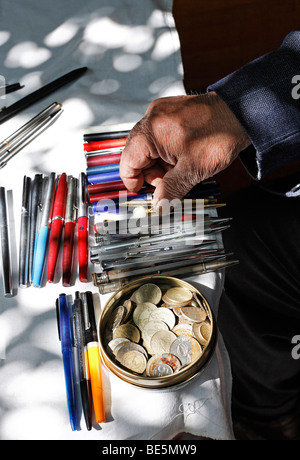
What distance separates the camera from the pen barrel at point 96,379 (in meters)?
0.56

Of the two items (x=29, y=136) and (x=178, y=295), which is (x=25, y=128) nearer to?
(x=29, y=136)

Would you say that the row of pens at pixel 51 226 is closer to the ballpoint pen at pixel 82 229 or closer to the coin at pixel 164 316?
the ballpoint pen at pixel 82 229

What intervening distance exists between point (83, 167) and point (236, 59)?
1.35 m

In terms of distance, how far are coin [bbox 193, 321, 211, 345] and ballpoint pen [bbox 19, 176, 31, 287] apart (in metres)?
0.30

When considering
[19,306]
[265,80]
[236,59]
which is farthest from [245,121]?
[236,59]

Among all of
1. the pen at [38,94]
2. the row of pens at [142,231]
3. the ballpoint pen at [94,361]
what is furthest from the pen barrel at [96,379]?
the pen at [38,94]

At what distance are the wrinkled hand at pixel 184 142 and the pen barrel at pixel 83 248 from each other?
107mm

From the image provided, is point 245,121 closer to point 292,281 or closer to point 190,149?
point 190,149

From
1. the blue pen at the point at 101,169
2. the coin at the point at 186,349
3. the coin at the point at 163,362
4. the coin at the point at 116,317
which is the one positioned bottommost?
the coin at the point at 163,362

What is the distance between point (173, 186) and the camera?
0.67 meters

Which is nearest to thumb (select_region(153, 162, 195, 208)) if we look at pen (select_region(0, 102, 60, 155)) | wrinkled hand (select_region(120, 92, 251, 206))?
wrinkled hand (select_region(120, 92, 251, 206))

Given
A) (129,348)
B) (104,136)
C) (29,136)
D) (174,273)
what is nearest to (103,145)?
(104,136)

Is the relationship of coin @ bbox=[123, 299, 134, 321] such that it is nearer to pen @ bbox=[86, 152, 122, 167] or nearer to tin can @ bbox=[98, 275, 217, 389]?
tin can @ bbox=[98, 275, 217, 389]
